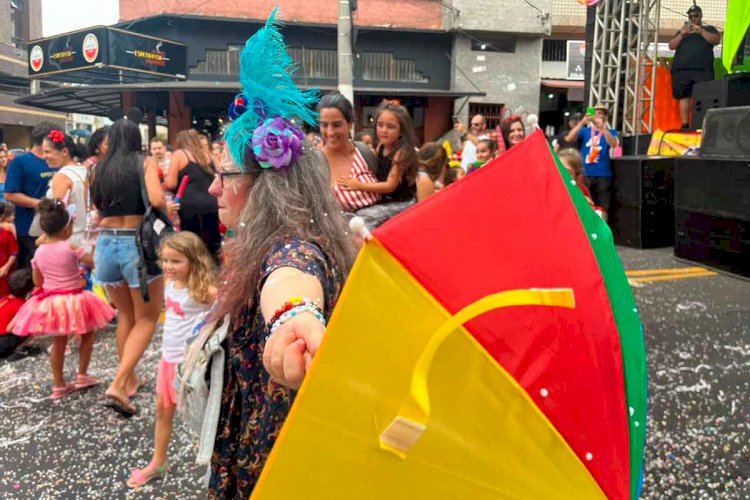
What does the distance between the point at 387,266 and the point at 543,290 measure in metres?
0.23

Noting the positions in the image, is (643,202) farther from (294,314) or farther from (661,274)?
(294,314)

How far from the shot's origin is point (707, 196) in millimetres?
3121

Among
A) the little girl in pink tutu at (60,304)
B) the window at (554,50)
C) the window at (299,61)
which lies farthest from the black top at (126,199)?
the window at (554,50)

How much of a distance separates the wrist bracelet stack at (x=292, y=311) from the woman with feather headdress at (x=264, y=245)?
0.09 metres

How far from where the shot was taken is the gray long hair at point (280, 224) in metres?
1.54

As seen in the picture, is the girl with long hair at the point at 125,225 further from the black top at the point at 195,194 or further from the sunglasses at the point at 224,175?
the sunglasses at the point at 224,175

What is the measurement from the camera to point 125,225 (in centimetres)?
418

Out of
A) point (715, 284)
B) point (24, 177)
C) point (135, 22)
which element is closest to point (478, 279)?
point (24, 177)

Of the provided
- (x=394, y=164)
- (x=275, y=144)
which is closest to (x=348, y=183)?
(x=394, y=164)

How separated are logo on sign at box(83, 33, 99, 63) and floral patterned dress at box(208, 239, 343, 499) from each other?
1713 centimetres

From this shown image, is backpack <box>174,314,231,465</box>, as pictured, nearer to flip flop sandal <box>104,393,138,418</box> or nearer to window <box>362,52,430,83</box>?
flip flop sandal <box>104,393,138,418</box>

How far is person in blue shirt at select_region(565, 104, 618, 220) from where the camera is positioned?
7.97 metres

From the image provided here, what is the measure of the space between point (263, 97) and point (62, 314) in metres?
3.26

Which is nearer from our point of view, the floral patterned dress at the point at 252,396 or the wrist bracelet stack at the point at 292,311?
the wrist bracelet stack at the point at 292,311
